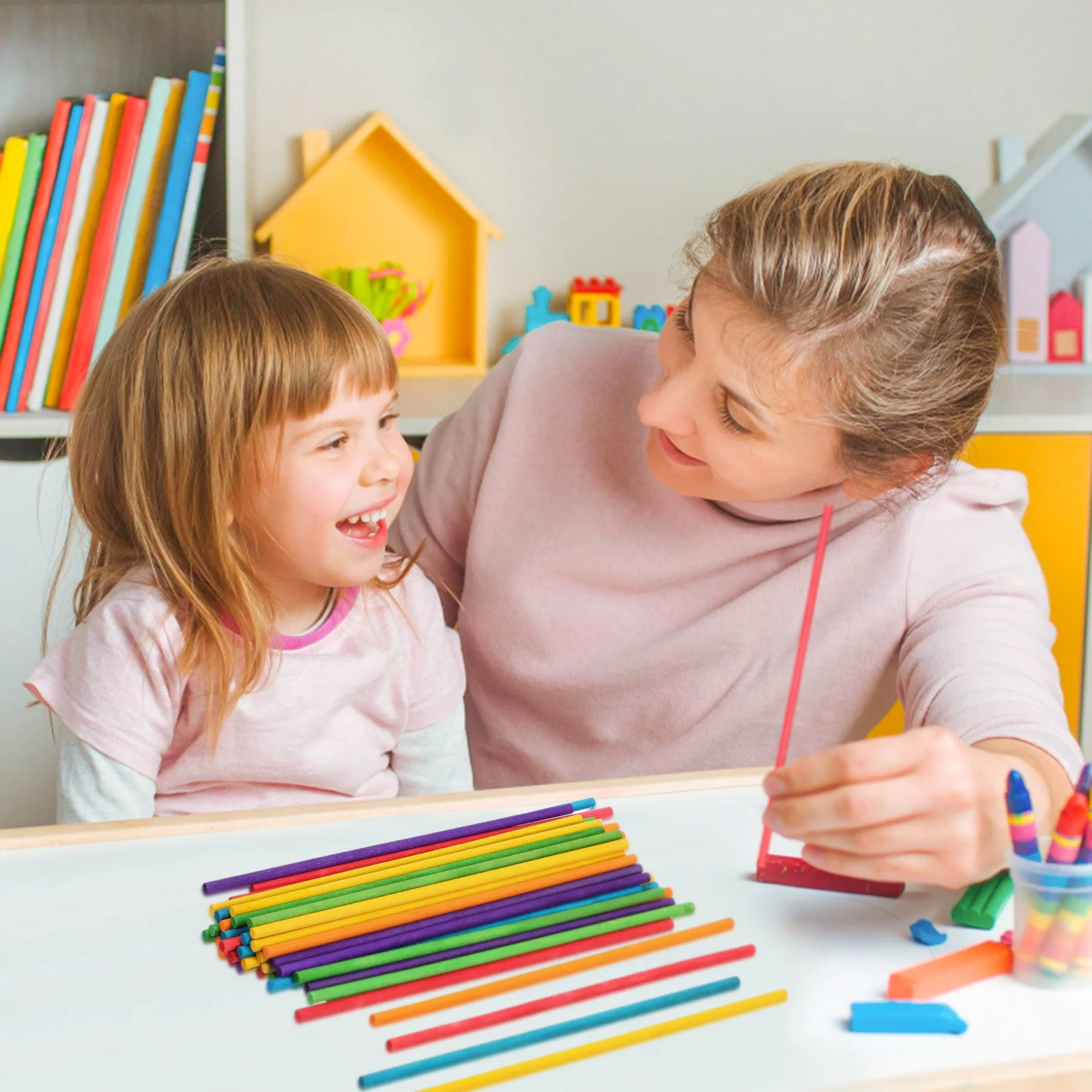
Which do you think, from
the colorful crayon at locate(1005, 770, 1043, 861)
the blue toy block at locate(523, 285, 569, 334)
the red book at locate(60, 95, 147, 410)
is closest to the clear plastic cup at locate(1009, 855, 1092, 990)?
the colorful crayon at locate(1005, 770, 1043, 861)

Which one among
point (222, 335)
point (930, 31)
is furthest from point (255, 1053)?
point (930, 31)

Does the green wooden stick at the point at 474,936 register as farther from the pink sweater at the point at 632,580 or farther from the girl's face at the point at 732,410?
the pink sweater at the point at 632,580

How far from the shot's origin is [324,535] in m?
1.00

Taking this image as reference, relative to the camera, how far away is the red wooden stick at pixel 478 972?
64cm

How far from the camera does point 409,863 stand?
2.53 feet

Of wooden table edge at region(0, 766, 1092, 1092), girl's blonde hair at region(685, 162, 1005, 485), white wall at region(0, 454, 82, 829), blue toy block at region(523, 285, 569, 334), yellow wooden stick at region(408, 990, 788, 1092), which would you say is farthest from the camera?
blue toy block at region(523, 285, 569, 334)

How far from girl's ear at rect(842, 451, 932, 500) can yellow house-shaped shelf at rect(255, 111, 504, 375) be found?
45.4 inches

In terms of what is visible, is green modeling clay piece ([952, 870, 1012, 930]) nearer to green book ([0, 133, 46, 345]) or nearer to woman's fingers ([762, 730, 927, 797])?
woman's fingers ([762, 730, 927, 797])

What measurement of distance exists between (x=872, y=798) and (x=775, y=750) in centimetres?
56

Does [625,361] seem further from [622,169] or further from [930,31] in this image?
[930,31]

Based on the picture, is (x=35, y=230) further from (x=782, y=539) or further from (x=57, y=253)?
(x=782, y=539)

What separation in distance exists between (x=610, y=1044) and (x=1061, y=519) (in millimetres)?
1760

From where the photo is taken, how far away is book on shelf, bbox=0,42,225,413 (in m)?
1.86

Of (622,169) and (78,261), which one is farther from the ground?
(622,169)
